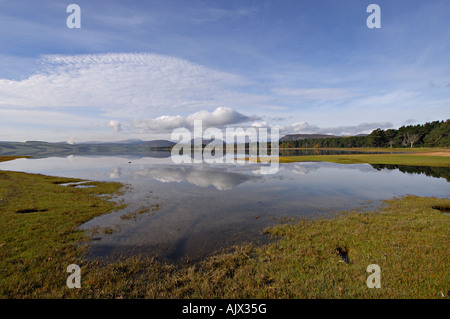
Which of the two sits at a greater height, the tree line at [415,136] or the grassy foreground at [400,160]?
the tree line at [415,136]

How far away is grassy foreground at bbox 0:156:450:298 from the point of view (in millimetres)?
7531

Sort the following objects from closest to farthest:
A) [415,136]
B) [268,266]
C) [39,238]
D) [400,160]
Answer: [268,266], [39,238], [400,160], [415,136]

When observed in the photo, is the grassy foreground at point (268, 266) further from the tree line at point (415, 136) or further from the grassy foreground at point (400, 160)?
the tree line at point (415, 136)

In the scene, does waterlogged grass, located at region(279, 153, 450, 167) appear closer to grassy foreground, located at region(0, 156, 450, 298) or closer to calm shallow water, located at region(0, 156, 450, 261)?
calm shallow water, located at region(0, 156, 450, 261)

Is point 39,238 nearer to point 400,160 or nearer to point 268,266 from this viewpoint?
point 268,266

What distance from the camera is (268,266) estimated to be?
936cm

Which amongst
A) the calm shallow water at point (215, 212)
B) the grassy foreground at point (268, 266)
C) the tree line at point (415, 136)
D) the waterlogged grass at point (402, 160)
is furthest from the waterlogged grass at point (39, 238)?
the tree line at point (415, 136)

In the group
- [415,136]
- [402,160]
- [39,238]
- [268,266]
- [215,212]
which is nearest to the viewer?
[268,266]

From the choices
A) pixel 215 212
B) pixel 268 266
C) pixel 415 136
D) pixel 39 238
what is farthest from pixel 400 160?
pixel 415 136

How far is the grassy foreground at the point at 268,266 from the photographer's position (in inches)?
297

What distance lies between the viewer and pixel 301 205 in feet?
66.9
